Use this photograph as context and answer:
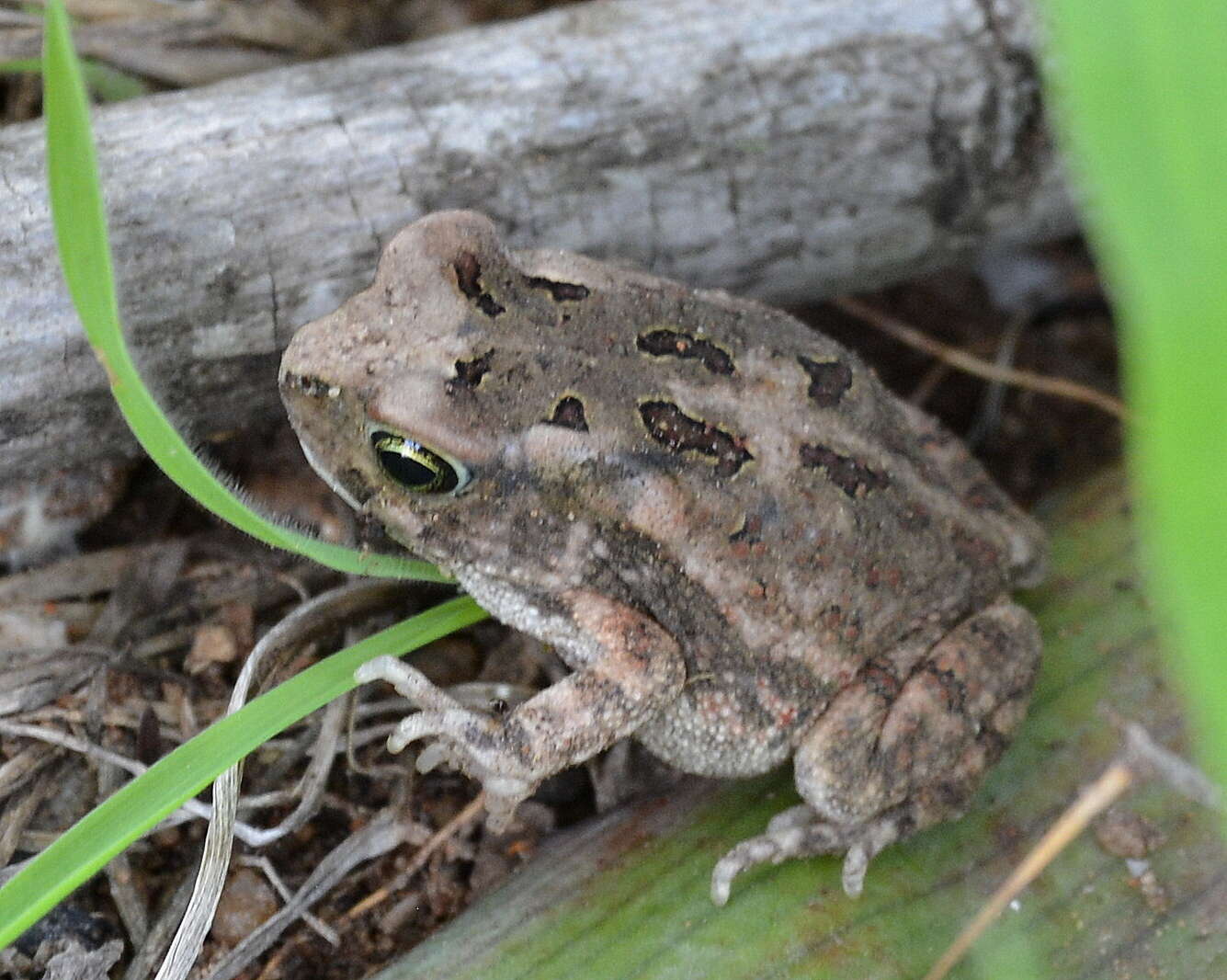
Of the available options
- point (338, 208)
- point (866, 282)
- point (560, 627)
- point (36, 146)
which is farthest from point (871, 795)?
point (36, 146)

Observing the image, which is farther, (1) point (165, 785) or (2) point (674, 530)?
(2) point (674, 530)

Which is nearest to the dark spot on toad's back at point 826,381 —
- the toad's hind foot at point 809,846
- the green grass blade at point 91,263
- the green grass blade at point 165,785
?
the toad's hind foot at point 809,846

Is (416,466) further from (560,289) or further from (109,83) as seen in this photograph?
(109,83)

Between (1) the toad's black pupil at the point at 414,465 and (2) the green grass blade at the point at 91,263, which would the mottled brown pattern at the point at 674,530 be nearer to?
(1) the toad's black pupil at the point at 414,465

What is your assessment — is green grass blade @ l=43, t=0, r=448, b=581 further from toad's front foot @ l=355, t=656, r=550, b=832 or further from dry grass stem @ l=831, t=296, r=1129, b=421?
dry grass stem @ l=831, t=296, r=1129, b=421

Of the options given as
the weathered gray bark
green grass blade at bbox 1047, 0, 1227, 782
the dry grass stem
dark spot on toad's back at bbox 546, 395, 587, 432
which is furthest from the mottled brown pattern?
green grass blade at bbox 1047, 0, 1227, 782

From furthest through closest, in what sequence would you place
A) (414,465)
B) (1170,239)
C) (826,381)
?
(826,381) → (414,465) → (1170,239)

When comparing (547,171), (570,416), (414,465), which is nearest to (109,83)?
(547,171)
